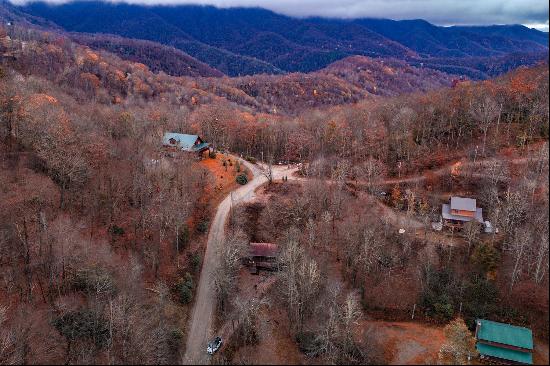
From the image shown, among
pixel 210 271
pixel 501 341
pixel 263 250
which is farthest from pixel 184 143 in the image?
pixel 501 341

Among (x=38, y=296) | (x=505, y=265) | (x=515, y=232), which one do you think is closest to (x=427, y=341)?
(x=505, y=265)

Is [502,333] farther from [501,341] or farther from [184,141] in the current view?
[184,141]

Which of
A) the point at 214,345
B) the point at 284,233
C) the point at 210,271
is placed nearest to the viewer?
the point at 214,345

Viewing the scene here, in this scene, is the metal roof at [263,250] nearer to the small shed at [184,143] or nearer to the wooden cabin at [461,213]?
the wooden cabin at [461,213]

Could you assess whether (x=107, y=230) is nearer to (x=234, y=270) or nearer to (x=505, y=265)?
(x=234, y=270)

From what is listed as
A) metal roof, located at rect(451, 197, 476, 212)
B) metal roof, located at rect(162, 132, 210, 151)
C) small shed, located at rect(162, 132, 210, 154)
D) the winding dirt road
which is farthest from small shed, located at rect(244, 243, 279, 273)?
metal roof, located at rect(162, 132, 210, 151)

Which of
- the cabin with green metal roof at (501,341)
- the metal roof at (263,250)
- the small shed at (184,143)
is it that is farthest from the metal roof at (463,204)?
the small shed at (184,143)
